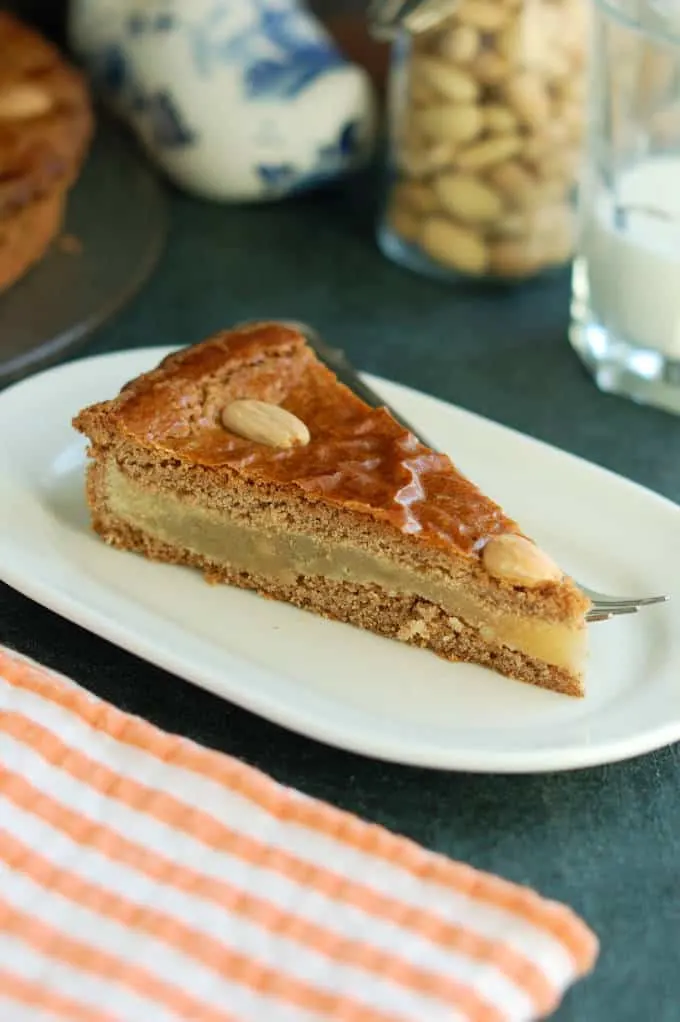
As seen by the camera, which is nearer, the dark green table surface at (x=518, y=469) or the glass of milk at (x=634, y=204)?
the dark green table surface at (x=518, y=469)

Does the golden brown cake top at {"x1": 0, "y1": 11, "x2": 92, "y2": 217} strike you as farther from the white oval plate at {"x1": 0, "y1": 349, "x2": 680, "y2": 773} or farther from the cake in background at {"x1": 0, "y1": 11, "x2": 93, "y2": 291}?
the white oval plate at {"x1": 0, "y1": 349, "x2": 680, "y2": 773}

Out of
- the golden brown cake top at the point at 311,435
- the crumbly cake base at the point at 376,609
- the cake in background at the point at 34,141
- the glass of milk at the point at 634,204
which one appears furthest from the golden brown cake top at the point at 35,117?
the glass of milk at the point at 634,204

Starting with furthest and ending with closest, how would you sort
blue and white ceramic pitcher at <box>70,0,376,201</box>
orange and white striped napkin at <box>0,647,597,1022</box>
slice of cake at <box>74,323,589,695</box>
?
blue and white ceramic pitcher at <box>70,0,376,201</box> < slice of cake at <box>74,323,589,695</box> < orange and white striped napkin at <box>0,647,597,1022</box>

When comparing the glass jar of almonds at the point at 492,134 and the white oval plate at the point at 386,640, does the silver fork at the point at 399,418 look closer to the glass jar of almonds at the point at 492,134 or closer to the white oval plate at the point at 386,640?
the white oval plate at the point at 386,640

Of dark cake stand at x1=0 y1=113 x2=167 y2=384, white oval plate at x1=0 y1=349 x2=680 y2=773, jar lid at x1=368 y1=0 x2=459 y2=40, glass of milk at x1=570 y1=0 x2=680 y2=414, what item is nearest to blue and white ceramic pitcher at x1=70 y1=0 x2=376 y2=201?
dark cake stand at x1=0 y1=113 x2=167 y2=384

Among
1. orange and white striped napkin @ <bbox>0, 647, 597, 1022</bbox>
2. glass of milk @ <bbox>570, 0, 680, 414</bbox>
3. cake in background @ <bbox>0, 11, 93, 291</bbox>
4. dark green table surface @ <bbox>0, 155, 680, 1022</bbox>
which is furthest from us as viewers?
cake in background @ <bbox>0, 11, 93, 291</bbox>

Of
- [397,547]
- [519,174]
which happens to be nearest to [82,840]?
[397,547]

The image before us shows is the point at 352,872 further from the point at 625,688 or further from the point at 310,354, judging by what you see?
the point at 310,354
